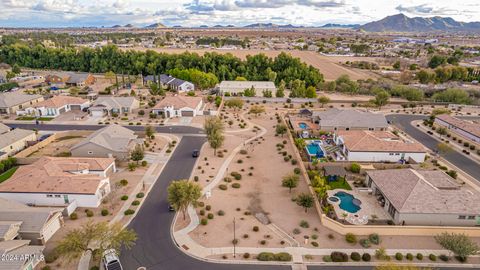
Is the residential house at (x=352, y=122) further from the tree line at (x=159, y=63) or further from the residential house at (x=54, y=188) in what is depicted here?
the tree line at (x=159, y=63)

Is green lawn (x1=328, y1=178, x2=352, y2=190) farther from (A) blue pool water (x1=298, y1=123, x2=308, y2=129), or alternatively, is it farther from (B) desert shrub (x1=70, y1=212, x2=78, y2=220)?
(B) desert shrub (x1=70, y1=212, x2=78, y2=220)

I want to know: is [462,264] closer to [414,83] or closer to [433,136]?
[433,136]

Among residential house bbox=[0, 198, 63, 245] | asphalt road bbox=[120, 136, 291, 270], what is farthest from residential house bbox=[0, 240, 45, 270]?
asphalt road bbox=[120, 136, 291, 270]

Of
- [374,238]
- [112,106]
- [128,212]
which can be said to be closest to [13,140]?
[112,106]

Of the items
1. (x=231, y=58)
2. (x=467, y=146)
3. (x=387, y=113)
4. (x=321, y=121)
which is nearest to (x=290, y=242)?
(x=321, y=121)

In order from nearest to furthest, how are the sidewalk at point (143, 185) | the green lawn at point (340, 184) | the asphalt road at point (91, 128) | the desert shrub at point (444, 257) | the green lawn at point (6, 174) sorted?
the sidewalk at point (143, 185) → the desert shrub at point (444, 257) → the green lawn at point (340, 184) → the green lawn at point (6, 174) → the asphalt road at point (91, 128)

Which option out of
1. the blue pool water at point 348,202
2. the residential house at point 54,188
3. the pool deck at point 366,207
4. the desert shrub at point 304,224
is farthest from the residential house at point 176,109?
the desert shrub at point 304,224
